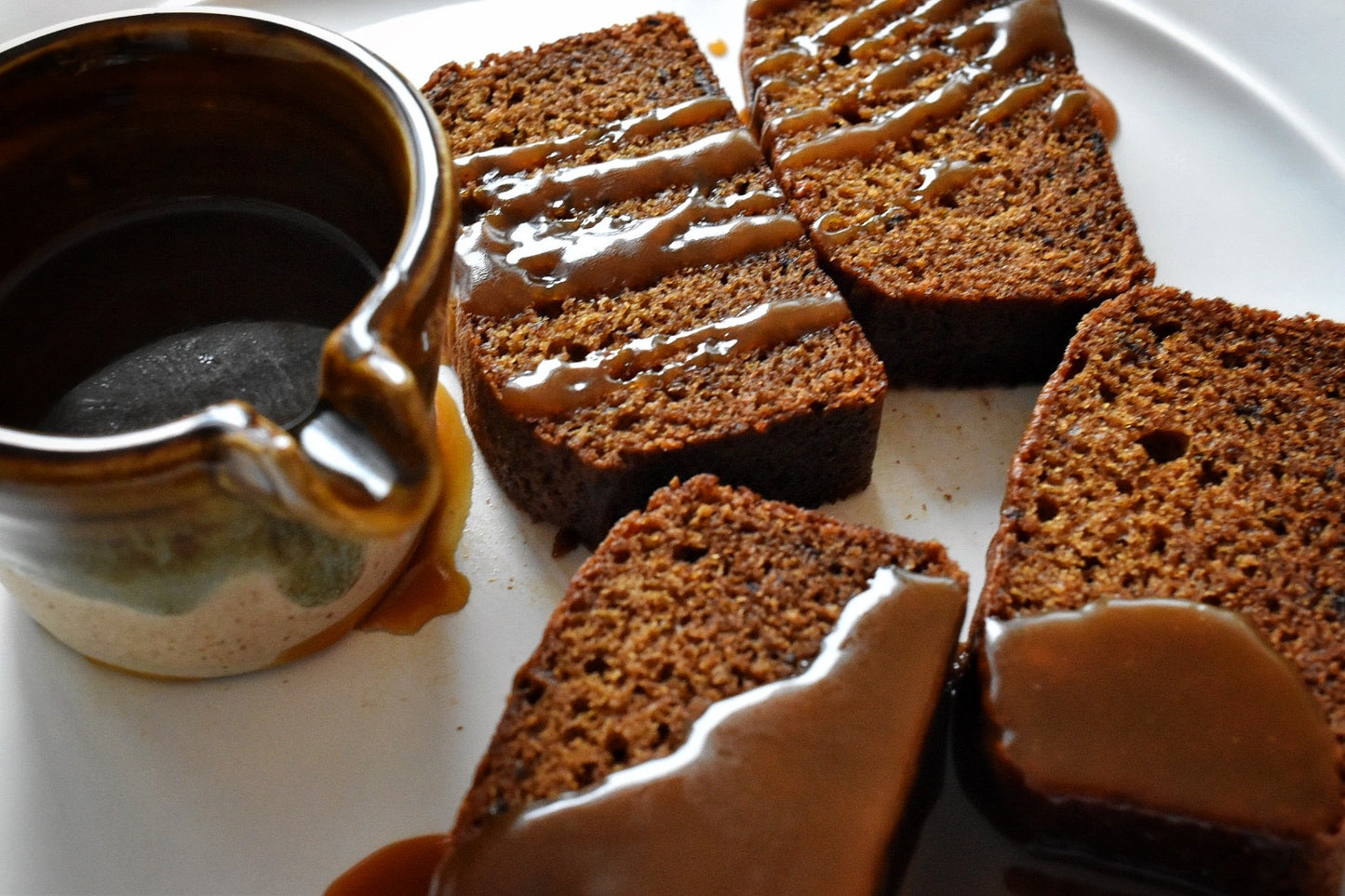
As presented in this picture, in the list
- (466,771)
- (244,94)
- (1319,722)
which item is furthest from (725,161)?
(1319,722)

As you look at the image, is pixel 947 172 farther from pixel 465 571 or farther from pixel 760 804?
pixel 760 804

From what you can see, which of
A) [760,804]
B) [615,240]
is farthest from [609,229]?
[760,804]

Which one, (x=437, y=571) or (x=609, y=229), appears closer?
(x=437, y=571)

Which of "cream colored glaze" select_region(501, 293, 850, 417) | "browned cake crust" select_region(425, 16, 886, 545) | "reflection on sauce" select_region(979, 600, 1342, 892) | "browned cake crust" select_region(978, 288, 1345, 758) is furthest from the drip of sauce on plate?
"cream colored glaze" select_region(501, 293, 850, 417)

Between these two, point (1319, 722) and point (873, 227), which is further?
point (873, 227)

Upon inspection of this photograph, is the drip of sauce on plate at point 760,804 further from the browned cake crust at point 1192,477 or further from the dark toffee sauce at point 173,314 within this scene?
the dark toffee sauce at point 173,314

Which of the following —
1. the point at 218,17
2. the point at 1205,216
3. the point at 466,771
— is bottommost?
the point at 466,771

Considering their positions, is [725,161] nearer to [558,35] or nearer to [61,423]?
[558,35]
